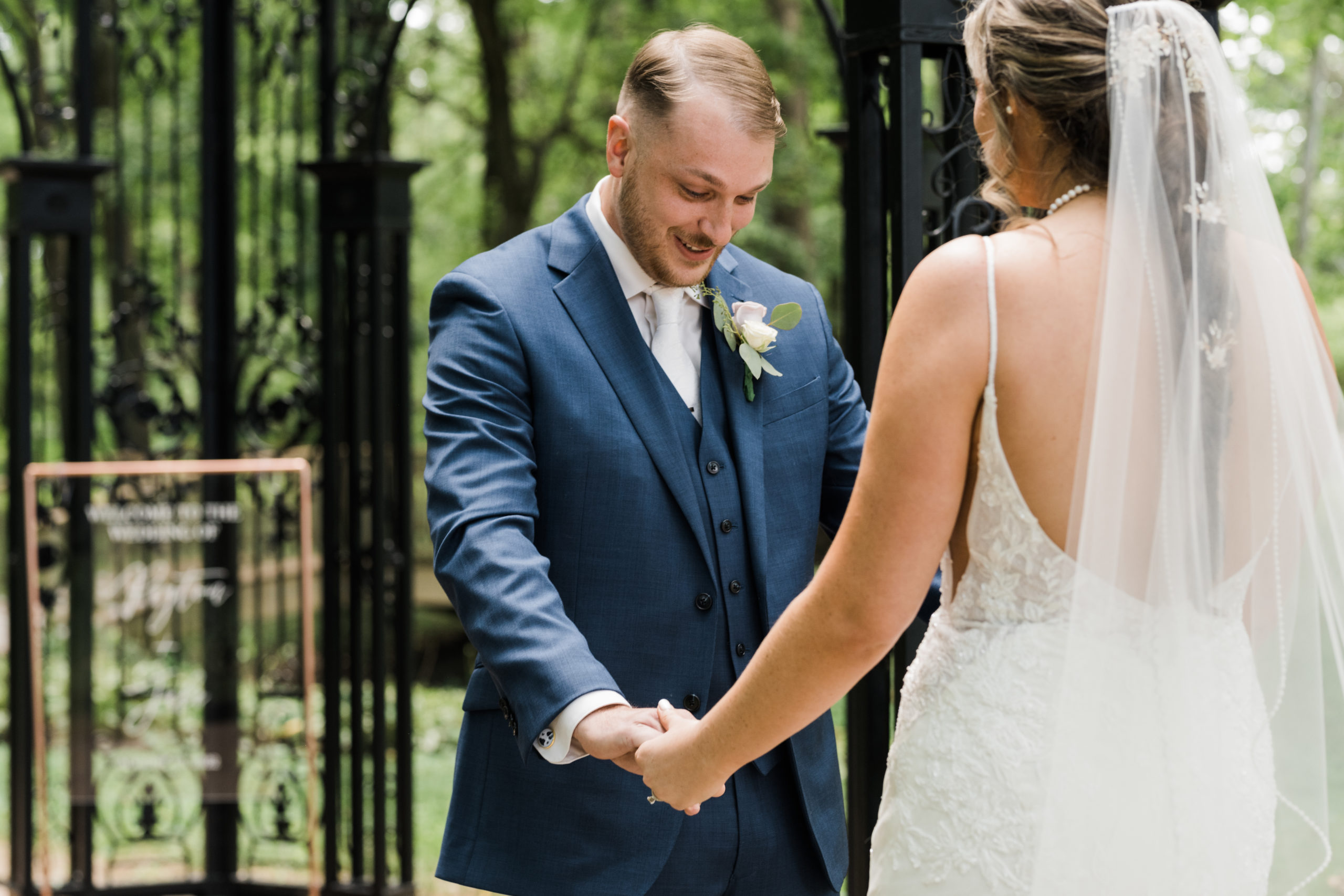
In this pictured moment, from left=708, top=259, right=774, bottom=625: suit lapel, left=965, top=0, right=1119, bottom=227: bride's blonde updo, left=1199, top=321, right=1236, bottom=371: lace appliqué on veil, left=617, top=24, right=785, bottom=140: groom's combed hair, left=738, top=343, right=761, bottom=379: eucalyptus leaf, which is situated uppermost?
left=617, top=24, right=785, bottom=140: groom's combed hair

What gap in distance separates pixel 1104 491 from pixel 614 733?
2.59 ft

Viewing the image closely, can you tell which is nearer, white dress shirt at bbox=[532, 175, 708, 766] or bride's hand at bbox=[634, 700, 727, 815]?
bride's hand at bbox=[634, 700, 727, 815]

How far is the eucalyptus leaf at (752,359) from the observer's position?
226 cm

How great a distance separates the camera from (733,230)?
2363 millimetres

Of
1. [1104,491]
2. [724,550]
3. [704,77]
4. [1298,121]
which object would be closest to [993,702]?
[1104,491]

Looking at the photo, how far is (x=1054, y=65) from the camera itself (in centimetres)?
170

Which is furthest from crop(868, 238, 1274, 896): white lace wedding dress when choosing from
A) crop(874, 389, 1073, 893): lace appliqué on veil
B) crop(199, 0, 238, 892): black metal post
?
crop(199, 0, 238, 892): black metal post

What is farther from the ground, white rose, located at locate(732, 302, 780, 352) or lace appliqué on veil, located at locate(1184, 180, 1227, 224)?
lace appliqué on veil, located at locate(1184, 180, 1227, 224)

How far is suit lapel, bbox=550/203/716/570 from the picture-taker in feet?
7.16

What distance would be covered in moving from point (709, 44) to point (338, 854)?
394cm

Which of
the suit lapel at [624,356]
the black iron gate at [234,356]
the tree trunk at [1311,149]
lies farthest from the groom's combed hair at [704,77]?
the tree trunk at [1311,149]

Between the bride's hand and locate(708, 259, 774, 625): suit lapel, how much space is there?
0.33m

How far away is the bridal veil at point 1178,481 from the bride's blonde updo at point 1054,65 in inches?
1.4

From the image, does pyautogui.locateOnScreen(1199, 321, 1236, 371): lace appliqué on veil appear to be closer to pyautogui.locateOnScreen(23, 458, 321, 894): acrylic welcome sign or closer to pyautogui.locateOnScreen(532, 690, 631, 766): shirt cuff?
pyautogui.locateOnScreen(532, 690, 631, 766): shirt cuff
